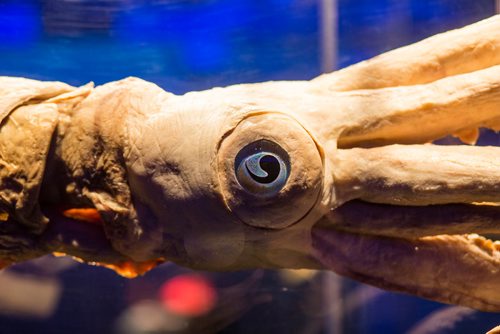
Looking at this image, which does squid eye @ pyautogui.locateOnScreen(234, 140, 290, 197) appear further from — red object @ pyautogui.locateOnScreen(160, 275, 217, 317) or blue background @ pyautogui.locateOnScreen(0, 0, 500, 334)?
red object @ pyautogui.locateOnScreen(160, 275, 217, 317)

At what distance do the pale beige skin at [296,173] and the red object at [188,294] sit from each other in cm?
93

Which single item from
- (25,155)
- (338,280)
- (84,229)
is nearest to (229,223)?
(84,229)

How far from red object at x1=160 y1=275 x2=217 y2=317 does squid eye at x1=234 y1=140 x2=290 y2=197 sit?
1301 millimetres

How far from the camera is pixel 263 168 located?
1.58 metres

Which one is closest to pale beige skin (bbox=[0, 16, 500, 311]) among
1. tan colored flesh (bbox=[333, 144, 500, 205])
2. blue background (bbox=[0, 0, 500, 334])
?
tan colored flesh (bbox=[333, 144, 500, 205])

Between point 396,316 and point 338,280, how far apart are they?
329 millimetres

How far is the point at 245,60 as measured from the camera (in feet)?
8.97

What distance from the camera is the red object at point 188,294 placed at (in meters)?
2.72

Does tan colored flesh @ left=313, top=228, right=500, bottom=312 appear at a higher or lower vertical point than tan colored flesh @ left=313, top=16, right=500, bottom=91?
lower

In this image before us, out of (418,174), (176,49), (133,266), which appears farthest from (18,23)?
(418,174)

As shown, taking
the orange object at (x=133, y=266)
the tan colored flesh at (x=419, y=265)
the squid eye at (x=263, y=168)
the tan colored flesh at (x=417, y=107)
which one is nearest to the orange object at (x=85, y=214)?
the orange object at (x=133, y=266)

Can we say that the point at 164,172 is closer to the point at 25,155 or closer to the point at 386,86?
the point at 25,155

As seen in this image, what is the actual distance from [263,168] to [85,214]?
0.71 m

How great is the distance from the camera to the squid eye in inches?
61.7
